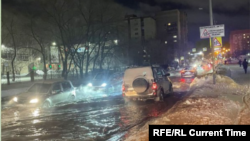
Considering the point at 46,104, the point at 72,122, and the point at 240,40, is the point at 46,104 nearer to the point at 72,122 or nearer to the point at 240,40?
the point at 72,122

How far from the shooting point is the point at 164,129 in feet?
15.0

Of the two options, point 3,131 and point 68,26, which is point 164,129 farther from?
point 68,26

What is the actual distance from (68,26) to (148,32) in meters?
96.4

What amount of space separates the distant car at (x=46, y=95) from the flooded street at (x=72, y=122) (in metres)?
0.37

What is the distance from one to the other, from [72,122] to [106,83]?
10265 mm

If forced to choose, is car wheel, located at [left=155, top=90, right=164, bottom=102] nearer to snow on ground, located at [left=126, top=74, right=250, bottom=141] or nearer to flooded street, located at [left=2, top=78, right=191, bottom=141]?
flooded street, located at [left=2, top=78, right=191, bottom=141]

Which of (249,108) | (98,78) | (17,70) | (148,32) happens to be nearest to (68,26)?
(98,78)

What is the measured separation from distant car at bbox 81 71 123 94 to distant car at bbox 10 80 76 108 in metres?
4.76

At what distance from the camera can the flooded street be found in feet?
23.9

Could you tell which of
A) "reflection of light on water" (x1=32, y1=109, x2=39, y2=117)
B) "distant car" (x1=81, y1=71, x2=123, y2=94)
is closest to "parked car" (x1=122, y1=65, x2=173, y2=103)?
"reflection of light on water" (x1=32, y1=109, x2=39, y2=117)

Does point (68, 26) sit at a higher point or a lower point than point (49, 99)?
higher

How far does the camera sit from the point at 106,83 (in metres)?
19.3

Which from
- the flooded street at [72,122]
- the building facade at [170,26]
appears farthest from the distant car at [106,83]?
the building facade at [170,26]

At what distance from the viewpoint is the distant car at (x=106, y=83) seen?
19.2 meters
